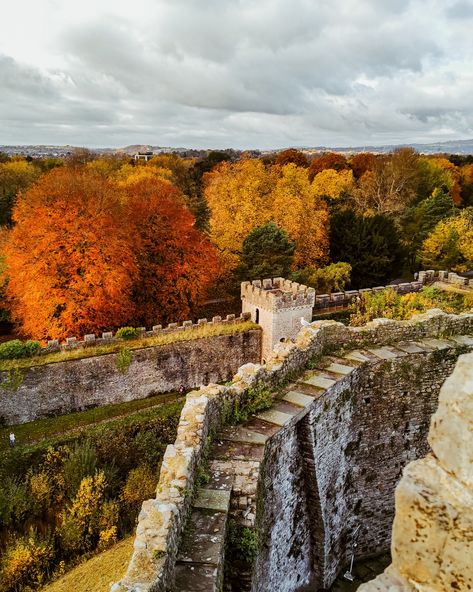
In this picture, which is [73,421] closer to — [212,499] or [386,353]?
[386,353]

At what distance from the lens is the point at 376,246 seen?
103 feet

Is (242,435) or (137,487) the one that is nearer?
(242,435)

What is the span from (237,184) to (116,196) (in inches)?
379

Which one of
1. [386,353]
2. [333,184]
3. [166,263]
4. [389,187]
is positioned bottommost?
[166,263]

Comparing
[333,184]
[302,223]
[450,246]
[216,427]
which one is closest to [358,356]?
[216,427]

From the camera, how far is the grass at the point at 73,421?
1813cm

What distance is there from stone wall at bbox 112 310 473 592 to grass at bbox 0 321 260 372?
38.8ft

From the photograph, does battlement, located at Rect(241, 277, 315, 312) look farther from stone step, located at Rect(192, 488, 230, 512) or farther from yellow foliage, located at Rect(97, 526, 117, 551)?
stone step, located at Rect(192, 488, 230, 512)

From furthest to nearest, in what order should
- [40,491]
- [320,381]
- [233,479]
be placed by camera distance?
[40,491] → [320,381] → [233,479]

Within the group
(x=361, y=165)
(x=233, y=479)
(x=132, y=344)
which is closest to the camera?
(x=233, y=479)

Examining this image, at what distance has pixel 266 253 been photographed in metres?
27.6

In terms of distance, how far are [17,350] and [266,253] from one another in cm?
1372

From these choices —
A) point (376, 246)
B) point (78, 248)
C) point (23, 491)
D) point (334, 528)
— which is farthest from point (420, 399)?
point (376, 246)

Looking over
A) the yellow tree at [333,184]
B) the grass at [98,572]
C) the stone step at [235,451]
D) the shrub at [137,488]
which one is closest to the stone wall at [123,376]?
the shrub at [137,488]
